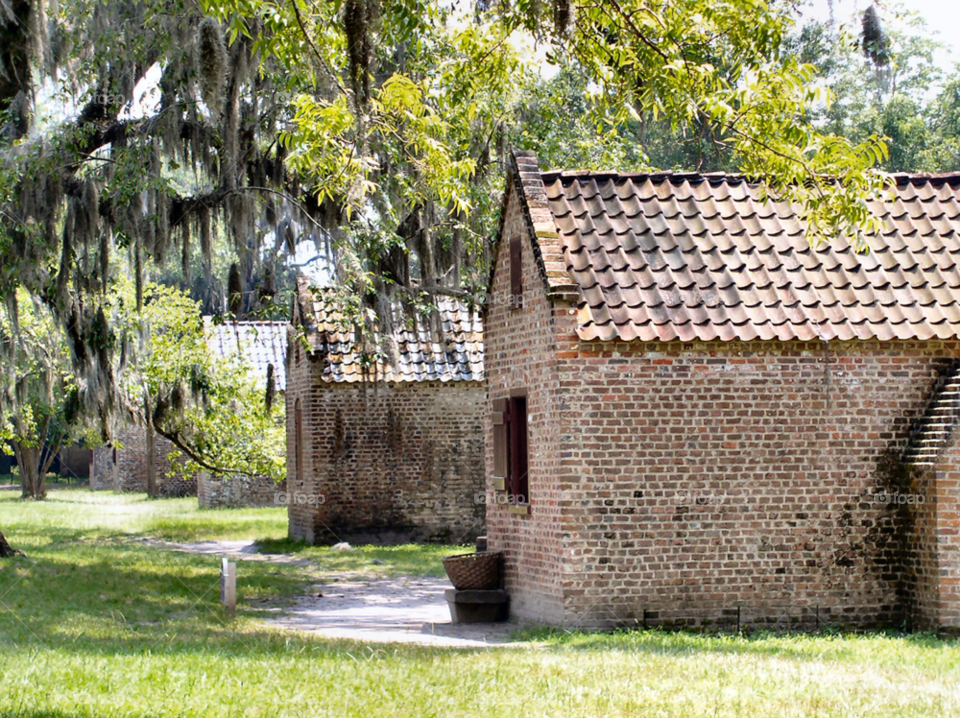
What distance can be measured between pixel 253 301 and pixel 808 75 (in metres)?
38.1

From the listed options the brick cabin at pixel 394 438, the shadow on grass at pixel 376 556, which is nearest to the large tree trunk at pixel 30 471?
the shadow on grass at pixel 376 556

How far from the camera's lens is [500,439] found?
1425 cm

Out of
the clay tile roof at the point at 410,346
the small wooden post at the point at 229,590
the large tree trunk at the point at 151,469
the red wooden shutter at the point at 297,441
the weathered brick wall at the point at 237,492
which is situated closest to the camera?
the small wooden post at the point at 229,590

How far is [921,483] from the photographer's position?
40.9ft

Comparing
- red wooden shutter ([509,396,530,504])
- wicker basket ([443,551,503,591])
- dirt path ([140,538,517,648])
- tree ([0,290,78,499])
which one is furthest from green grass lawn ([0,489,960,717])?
tree ([0,290,78,499])

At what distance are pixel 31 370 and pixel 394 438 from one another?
Result: 9.78 metres

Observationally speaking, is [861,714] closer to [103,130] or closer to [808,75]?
[808,75]

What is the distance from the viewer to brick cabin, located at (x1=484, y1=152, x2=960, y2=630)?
12383 mm

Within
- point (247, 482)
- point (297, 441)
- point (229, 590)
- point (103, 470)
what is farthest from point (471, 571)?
point (103, 470)

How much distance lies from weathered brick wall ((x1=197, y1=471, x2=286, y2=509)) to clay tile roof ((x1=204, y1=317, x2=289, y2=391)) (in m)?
3.59

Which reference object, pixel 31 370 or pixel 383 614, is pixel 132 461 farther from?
pixel 383 614

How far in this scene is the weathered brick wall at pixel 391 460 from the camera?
23.8m

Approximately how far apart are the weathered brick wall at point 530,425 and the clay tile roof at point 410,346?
8402 millimetres

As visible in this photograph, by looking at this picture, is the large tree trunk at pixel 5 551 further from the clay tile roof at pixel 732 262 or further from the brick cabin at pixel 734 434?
the clay tile roof at pixel 732 262
